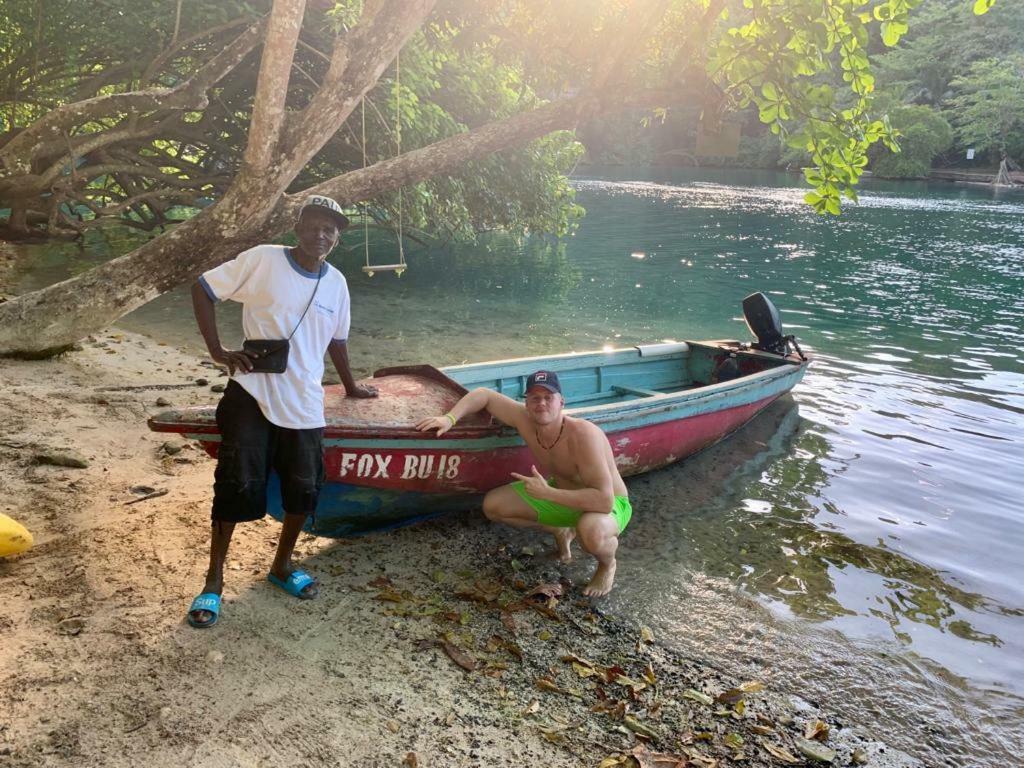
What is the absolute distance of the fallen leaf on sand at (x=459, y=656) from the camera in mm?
4184

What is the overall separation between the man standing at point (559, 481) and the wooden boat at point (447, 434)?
6.4 inches

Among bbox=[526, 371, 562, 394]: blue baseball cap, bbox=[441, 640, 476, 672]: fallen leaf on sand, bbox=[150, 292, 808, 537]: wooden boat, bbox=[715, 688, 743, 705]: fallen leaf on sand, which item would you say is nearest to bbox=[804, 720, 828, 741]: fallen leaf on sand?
bbox=[715, 688, 743, 705]: fallen leaf on sand

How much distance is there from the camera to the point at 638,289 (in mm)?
19219

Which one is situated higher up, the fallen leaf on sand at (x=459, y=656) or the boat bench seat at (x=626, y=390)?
the boat bench seat at (x=626, y=390)

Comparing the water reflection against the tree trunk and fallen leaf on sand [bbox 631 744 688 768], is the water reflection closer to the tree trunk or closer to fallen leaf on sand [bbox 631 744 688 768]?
fallen leaf on sand [bbox 631 744 688 768]

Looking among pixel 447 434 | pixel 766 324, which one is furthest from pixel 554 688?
pixel 766 324

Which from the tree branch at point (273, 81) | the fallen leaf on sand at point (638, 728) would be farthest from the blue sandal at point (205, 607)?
the tree branch at point (273, 81)

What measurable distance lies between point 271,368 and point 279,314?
29 centimetres

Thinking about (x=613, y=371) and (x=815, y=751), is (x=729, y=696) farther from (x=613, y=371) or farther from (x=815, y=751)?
(x=613, y=371)

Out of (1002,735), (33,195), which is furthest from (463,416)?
(33,195)

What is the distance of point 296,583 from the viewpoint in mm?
4609

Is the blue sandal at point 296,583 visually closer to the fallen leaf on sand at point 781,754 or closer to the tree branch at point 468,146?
the fallen leaf on sand at point 781,754

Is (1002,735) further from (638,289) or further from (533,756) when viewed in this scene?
(638,289)

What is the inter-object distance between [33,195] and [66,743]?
11948mm
